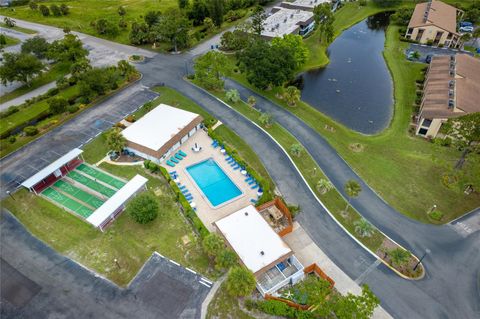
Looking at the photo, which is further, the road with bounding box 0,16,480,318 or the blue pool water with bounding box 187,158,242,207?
the blue pool water with bounding box 187,158,242,207

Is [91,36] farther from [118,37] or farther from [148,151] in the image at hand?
[148,151]

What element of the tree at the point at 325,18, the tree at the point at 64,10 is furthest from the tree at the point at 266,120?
the tree at the point at 64,10

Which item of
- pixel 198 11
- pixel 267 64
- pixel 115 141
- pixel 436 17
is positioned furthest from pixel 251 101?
pixel 436 17

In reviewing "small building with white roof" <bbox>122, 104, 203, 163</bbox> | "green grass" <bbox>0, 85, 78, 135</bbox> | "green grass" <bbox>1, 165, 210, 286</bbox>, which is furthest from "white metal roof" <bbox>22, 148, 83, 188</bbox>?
"green grass" <bbox>0, 85, 78, 135</bbox>

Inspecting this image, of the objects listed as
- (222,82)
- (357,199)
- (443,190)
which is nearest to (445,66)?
(443,190)

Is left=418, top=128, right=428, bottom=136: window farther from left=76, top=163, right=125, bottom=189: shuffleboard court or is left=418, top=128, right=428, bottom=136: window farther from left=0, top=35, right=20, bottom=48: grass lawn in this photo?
left=0, top=35, right=20, bottom=48: grass lawn

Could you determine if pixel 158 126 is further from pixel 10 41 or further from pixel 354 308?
pixel 10 41
